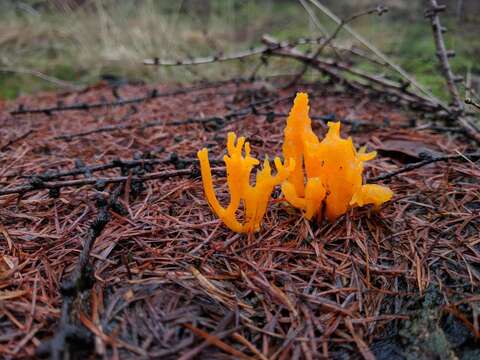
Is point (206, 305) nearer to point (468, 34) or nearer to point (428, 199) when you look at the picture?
point (428, 199)

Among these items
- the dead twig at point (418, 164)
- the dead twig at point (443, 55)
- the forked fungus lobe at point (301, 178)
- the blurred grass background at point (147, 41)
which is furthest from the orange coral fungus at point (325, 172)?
the blurred grass background at point (147, 41)

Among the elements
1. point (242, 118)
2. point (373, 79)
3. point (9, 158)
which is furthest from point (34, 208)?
point (373, 79)

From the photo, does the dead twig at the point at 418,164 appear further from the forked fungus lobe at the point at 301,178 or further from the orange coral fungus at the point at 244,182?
the orange coral fungus at the point at 244,182

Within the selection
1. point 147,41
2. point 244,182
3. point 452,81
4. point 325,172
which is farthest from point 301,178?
point 147,41

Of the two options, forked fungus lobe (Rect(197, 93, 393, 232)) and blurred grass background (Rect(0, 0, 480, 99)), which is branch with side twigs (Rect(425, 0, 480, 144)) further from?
blurred grass background (Rect(0, 0, 480, 99))

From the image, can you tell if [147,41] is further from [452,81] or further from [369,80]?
[452,81]
